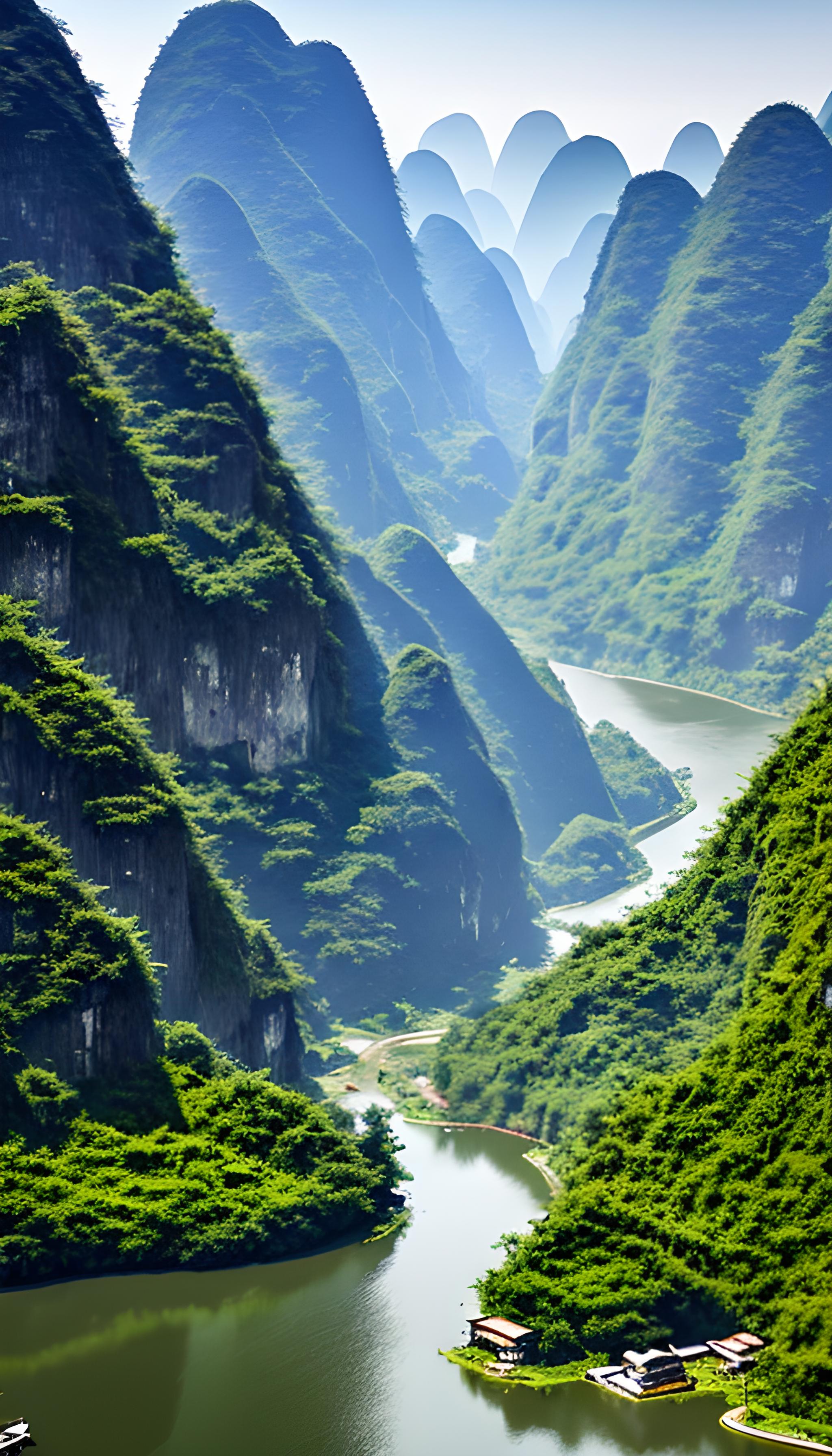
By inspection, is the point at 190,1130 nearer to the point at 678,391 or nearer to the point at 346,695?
the point at 346,695

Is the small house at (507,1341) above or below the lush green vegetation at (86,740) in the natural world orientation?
below

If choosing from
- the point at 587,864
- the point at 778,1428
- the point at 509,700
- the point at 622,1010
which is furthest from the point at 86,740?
the point at 509,700

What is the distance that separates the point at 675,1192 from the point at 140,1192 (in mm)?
10530

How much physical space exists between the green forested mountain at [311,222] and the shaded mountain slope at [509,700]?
11.6 metres

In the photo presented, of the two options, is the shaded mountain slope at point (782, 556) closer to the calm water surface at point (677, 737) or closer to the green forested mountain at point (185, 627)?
the calm water surface at point (677, 737)

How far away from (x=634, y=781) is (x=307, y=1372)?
66.9 meters

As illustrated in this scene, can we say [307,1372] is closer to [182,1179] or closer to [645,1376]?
[645,1376]

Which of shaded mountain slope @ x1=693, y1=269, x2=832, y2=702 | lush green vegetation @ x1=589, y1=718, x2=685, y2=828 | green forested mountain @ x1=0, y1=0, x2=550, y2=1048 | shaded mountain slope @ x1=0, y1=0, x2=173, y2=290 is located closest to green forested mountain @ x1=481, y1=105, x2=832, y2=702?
shaded mountain slope @ x1=693, y1=269, x2=832, y2=702

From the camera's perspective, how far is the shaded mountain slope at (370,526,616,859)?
8788cm

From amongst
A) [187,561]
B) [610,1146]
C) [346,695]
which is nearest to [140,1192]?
[610,1146]

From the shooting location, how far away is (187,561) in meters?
53.0

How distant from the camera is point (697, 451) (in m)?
128

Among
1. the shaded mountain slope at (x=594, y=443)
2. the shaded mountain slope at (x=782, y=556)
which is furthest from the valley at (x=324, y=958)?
the shaded mountain slope at (x=594, y=443)

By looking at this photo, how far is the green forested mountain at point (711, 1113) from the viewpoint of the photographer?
30.5 m
